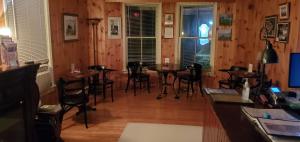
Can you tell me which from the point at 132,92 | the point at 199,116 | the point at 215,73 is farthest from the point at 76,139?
the point at 215,73

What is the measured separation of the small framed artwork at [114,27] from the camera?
6438mm

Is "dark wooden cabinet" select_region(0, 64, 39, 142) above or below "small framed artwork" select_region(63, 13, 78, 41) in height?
below

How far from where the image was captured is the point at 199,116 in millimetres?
4574

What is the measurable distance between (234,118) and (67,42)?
13.9 ft

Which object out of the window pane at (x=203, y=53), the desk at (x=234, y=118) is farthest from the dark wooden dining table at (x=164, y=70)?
the desk at (x=234, y=118)

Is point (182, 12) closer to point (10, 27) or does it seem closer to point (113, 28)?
point (113, 28)

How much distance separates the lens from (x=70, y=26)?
5.33m

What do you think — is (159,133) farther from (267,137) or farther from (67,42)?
(67,42)

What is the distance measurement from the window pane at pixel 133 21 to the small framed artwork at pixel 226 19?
2.13 metres

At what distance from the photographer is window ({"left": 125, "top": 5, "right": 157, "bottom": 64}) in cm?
658

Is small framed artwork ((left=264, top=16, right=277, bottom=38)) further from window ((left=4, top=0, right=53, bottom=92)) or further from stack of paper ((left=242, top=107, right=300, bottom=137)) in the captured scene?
window ((left=4, top=0, right=53, bottom=92))

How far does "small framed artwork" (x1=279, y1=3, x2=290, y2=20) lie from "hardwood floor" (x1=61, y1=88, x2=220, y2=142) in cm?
197

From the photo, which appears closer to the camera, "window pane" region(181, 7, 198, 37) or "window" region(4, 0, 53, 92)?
"window" region(4, 0, 53, 92)

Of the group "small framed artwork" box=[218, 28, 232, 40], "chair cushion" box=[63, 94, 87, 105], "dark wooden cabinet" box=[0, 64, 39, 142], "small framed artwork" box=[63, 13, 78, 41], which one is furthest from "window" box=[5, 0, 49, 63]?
"small framed artwork" box=[218, 28, 232, 40]
